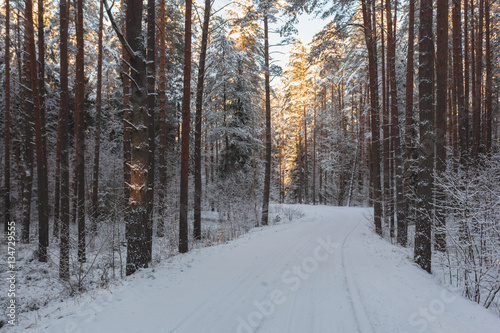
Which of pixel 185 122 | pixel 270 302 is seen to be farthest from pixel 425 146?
pixel 185 122

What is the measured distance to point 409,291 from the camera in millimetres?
5172

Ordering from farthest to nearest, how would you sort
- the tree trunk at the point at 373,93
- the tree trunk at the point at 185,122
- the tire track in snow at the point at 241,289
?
the tree trunk at the point at 373,93 → the tree trunk at the point at 185,122 → the tire track in snow at the point at 241,289

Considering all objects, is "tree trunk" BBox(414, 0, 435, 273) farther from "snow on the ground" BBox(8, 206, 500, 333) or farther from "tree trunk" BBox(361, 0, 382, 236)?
"tree trunk" BBox(361, 0, 382, 236)

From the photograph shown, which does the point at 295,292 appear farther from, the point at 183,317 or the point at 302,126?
the point at 302,126

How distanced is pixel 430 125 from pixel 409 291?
463cm

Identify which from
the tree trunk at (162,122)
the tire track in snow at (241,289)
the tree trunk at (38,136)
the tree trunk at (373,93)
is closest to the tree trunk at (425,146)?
the tire track in snow at (241,289)

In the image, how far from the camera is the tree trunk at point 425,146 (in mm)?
7074

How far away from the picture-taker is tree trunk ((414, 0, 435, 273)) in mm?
7074

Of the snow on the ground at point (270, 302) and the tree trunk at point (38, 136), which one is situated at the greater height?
the tree trunk at point (38, 136)

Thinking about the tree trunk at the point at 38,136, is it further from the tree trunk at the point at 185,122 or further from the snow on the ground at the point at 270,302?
the snow on the ground at the point at 270,302

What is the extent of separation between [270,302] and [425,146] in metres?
5.95

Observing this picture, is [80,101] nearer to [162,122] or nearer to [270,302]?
[162,122]

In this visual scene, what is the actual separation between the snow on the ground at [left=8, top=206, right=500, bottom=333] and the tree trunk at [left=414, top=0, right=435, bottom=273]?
61 centimetres

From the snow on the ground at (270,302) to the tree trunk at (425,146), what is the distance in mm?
609
